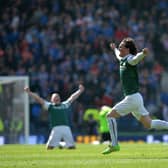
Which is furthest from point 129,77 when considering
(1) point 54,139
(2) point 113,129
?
(1) point 54,139

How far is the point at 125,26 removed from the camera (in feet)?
130

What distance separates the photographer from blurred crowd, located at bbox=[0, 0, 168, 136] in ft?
118

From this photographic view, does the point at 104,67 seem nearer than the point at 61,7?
Yes

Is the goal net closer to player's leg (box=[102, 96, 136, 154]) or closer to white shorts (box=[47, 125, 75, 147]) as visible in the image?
white shorts (box=[47, 125, 75, 147])

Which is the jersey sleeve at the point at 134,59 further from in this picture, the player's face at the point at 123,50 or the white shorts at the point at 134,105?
the white shorts at the point at 134,105

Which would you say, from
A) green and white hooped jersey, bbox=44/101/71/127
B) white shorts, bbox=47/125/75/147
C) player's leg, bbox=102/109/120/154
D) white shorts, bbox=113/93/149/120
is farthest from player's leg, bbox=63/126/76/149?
white shorts, bbox=113/93/149/120

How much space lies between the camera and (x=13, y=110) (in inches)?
A: 1384

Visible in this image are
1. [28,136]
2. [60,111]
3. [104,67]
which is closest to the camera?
[60,111]

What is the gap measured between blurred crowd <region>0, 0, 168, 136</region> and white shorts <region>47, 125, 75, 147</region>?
7.75m

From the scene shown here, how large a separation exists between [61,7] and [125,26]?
136 inches

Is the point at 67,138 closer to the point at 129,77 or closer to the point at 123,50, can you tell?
the point at 129,77

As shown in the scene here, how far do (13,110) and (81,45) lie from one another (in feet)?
17.0

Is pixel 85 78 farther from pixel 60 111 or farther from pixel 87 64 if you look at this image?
pixel 60 111

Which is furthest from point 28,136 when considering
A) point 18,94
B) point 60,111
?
point 60,111
